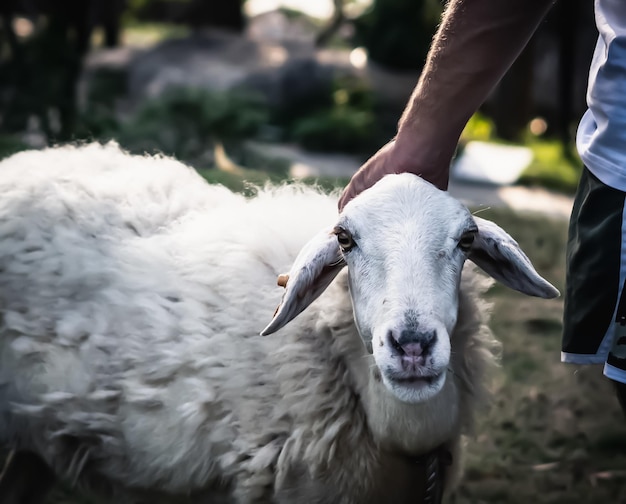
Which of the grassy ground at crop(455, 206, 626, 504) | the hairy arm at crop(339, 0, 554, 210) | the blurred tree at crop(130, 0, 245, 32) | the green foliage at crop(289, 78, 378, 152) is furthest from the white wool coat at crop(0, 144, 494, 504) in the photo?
the blurred tree at crop(130, 0, 245, 32)

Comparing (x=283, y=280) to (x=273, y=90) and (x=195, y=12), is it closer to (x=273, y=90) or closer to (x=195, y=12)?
(x=273, y=90)

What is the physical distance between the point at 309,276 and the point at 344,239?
141mm

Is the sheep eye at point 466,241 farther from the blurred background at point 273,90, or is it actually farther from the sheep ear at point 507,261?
the blurred background at point 273,90

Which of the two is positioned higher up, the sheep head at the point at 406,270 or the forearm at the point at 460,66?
the forearm at the point at 460,66

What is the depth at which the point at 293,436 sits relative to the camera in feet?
8.90

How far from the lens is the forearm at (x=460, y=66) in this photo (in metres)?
2.44

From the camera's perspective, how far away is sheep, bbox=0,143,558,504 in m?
2.49

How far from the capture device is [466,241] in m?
2.50

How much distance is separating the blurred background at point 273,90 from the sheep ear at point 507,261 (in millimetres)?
4713

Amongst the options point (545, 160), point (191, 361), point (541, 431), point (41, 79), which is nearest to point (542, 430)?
point (541, 431)

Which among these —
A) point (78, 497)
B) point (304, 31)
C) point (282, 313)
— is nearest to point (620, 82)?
point (282, 313)

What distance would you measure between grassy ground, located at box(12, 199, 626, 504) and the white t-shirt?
4.04 ft

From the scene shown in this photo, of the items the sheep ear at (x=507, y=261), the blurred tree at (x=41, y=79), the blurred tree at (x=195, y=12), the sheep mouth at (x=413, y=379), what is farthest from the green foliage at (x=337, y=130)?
the sheep mouth at (x=413, y=379)

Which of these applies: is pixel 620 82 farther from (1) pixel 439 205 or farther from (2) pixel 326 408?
(2) pixel 326 408
